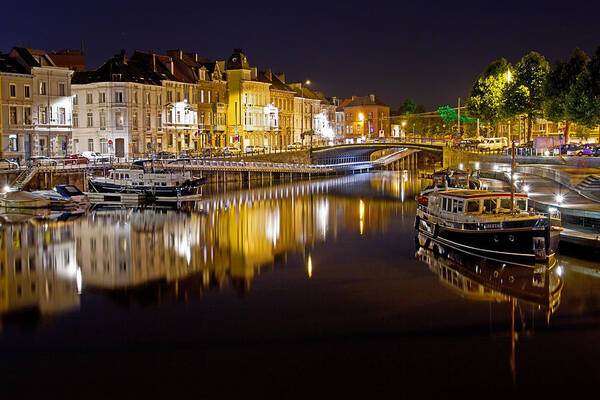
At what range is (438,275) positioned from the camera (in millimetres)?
28047

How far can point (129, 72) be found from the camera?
7756 cm

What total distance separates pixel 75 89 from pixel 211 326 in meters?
61.3

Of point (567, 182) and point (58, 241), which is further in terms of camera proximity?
point (567, 182)

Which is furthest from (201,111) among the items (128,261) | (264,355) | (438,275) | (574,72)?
(264,355)

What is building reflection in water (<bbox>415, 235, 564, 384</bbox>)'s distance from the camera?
22422 mm

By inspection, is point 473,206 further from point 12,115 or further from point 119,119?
point 119,119

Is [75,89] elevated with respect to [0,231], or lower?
elevated

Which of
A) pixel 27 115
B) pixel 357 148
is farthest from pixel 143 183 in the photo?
pixel 357 148

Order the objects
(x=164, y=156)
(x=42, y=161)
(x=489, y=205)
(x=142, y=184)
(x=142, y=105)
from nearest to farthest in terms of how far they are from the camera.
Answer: (x=489, y=205) < (x=142, y=184) < (x=42, y=161) < (x=164, y=156) < (x=142, y=105)

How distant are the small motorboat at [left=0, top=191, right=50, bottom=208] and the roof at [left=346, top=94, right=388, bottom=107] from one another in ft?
370

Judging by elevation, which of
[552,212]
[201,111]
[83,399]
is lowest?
[83,399]

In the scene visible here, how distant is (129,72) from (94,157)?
14210 millimetres

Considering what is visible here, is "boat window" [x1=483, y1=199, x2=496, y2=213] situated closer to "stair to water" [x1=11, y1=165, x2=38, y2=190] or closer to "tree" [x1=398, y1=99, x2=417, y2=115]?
"stair to water" [x1=11, y1=165, x2=38, y2=190]

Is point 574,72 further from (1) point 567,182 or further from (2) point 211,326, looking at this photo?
(2) point 211,326
